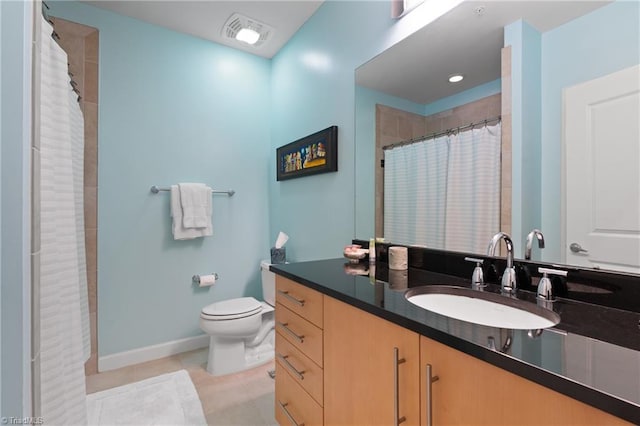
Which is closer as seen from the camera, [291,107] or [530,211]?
[530,211]

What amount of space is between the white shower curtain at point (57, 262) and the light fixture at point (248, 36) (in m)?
1.53

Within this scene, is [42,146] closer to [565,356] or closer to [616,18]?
[565,356]

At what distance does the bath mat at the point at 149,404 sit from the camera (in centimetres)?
162

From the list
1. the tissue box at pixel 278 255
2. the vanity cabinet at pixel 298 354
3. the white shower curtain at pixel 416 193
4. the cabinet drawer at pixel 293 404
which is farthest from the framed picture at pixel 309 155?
the cabinet drawer at pixel 293 404

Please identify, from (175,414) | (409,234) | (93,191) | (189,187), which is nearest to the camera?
(409,234)

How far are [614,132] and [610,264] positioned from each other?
38cm

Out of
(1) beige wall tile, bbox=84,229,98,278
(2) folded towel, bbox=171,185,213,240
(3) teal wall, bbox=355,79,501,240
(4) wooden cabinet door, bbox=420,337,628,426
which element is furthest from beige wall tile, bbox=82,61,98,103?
(4) wooden cabinet door, bbox=420,337,628,426

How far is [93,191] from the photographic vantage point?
212 cm

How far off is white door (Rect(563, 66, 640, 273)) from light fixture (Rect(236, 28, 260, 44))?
2.21 m

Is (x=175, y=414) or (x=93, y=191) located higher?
(x=93, y=191)

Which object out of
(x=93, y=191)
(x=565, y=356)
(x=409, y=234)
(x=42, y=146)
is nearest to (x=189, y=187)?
(x=93, y=191)

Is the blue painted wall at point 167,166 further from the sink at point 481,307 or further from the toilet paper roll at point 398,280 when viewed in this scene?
the sink at point 481,307

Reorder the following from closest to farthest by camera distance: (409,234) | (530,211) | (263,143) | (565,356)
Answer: (565,356) → (530,211) → (409,234) → (263,143)

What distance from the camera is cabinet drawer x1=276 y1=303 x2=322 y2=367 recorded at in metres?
1.16
